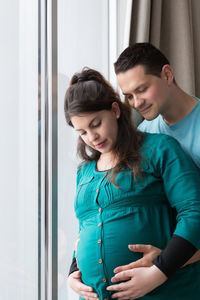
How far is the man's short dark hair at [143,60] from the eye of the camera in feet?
4.39

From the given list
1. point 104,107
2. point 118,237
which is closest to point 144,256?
point 118,237

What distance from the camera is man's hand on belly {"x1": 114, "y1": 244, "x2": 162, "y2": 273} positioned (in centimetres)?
109

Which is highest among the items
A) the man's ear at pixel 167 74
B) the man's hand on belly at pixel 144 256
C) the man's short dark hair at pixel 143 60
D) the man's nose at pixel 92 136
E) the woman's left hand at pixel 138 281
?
the man's short dark hair at pixel 143 60

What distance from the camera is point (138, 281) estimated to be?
1061 mm

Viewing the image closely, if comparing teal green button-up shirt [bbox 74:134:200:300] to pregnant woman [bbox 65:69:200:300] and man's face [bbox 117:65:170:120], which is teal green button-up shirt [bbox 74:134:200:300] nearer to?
pregnant woman [bbox 65:69:200:300]

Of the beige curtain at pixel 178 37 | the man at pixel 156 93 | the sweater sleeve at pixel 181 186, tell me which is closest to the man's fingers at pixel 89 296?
the sweater sleeve at pixel 181 186

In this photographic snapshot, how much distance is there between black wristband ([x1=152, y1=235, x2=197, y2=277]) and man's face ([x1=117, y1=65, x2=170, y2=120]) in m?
0.51

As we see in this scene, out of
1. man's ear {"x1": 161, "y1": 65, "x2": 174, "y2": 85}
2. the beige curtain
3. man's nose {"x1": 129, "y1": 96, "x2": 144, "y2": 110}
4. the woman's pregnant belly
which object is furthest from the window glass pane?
the beige curtain

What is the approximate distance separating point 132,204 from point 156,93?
450mm

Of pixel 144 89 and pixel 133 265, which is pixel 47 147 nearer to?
pixel 144 89

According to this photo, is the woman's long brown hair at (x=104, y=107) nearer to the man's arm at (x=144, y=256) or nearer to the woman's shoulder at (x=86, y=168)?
the woman's shoulder at (x=86, y=168)

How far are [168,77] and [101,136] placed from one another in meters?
0.41

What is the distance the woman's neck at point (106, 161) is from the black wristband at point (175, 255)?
1.17 ft

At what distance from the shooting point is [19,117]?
1.33 m
